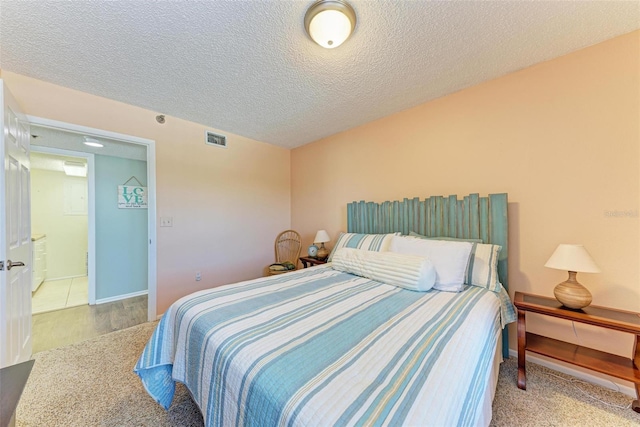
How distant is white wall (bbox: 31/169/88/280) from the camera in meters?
4.23

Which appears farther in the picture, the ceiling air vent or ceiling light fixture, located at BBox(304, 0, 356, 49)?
the ceiling air vent

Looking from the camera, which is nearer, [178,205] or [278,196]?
[178,205]

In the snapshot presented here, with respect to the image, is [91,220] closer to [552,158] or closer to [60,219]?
[60,219]

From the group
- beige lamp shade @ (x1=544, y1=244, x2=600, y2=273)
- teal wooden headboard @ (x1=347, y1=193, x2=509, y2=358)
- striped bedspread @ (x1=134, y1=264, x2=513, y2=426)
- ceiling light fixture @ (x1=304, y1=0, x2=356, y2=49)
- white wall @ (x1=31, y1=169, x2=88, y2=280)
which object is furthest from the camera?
white wall @ (x1=31, y1=169, x2=88, y2=280)

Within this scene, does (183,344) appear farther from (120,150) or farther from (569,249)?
(120,150)

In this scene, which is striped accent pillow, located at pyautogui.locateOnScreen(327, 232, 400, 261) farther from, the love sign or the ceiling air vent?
the love sign

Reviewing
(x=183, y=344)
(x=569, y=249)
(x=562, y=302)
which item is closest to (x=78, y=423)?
(x=183, y=344)

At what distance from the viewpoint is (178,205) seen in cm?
289

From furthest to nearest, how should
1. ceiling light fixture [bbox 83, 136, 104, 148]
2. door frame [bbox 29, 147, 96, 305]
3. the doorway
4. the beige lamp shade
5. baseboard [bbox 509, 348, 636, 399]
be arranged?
the doorway < door frame [bbox 29, 147, 96, 305] < ceiling light fixture [bbox 83, 136, 104, 148] < baseboard [bbox 509, 348, 636, 399] < the beige lamp shade

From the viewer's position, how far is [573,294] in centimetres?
149

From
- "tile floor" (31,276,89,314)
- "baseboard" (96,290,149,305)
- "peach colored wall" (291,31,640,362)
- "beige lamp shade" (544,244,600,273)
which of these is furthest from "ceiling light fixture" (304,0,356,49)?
"tile floor" (31,276,89,314)

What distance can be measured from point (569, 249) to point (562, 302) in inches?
14.0

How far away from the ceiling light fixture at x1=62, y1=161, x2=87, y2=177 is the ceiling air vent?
292cm

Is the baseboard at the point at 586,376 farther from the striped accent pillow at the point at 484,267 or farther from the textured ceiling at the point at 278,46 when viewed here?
the textured ceiling at the point at 278,46
